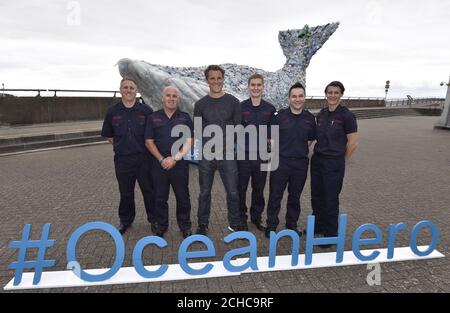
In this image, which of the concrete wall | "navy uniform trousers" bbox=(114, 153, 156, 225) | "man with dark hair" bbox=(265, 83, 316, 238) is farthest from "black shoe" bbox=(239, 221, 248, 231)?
the concrete wall

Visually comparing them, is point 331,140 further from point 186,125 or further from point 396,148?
point 396,148

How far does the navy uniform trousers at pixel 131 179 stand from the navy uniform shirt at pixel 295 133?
1.45 metres

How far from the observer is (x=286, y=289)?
2637mm

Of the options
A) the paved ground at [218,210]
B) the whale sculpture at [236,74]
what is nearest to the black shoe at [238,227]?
the paved ground at [218,210]

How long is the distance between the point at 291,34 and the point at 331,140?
636cm

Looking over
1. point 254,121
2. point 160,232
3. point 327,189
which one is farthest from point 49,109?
point 327,189

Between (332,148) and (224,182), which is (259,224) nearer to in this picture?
(224,182)

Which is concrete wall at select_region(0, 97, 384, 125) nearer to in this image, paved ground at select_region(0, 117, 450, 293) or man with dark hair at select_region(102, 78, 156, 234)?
paved ground at select_region(0, 117, 450, 293)

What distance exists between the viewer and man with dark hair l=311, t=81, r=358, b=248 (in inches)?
123

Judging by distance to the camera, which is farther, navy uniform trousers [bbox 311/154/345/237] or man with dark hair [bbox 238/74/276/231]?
man with dark hair [bbox 238/74/276/231]

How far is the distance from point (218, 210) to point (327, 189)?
1711 millimetres

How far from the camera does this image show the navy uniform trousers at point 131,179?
137 inches

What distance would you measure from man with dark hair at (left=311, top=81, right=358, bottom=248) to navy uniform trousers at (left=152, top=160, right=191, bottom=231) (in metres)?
1.42

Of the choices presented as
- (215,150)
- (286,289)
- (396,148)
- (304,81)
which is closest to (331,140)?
(215,150)
